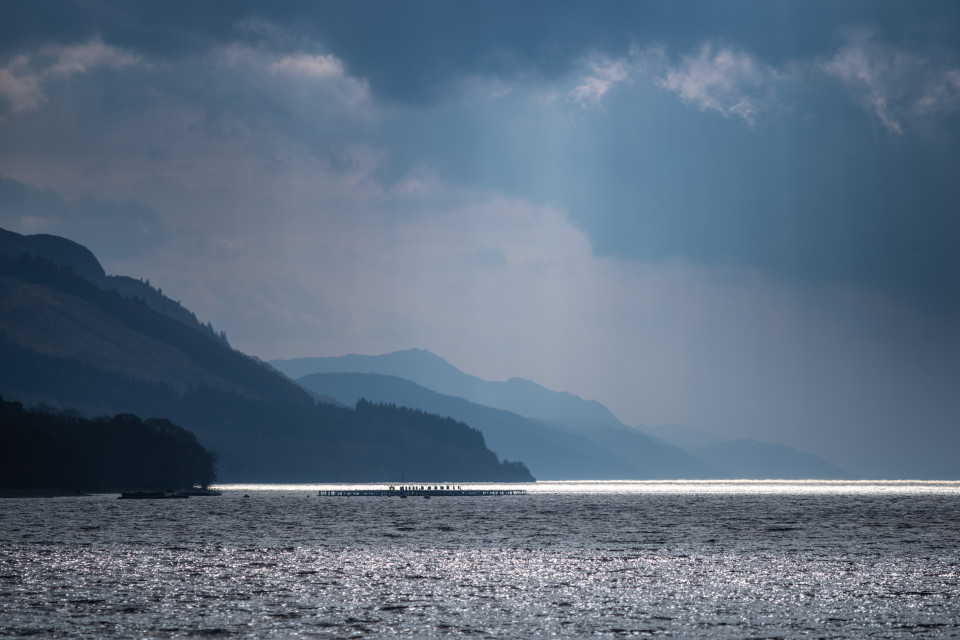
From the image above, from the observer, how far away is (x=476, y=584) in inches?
3233

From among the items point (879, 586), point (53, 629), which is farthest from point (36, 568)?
point (879, 586)

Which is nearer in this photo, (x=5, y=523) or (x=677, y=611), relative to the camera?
(x=677, y=611)

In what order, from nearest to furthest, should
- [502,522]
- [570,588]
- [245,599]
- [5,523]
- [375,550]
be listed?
[245,599] → [570,588] → [375,550] → [5,523] → [502,522]

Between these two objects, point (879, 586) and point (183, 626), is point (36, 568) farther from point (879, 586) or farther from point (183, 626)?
point (879, 586)

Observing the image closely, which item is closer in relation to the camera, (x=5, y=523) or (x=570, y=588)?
(x=570, y=588)

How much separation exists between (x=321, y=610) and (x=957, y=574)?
57.2 metres

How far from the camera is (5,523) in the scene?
16662 cm

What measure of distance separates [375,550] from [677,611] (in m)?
60.5

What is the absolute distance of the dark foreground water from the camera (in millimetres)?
59438

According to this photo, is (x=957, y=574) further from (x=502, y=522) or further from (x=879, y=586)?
(x=502, y=522)

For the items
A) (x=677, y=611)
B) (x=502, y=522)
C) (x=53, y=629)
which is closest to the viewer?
(x=53, y=629)

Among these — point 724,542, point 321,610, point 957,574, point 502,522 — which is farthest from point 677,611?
point 502,522

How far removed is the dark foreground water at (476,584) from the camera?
59.4 meters

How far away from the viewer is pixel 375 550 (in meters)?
120
